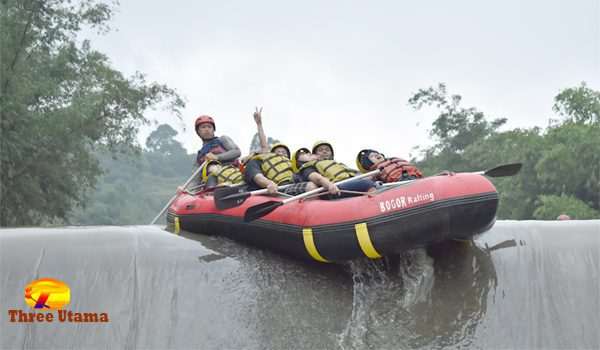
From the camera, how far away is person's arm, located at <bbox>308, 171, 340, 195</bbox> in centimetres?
538

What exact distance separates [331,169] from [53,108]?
41.8 feet

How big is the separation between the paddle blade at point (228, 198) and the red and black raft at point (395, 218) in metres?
0.69

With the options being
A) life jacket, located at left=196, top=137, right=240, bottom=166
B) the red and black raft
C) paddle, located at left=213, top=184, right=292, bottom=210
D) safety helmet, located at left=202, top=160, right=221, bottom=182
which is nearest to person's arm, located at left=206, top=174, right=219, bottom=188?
safety helmet, located at left=202, top=160, right=221, bottom=182

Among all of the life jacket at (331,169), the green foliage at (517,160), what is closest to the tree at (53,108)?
the life jacket at (331,169)

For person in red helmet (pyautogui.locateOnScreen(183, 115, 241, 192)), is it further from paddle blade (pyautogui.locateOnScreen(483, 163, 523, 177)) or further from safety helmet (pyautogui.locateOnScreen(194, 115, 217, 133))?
paddle blade (pyautogui.locateOnScreen(483, 163, 523, 177))

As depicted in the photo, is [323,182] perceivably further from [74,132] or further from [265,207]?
[74,132]

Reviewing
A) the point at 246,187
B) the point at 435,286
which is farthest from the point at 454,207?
the point at 246,187

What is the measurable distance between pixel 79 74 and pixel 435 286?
1446cm

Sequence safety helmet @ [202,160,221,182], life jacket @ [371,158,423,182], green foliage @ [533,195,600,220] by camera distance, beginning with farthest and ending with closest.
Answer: green foliage @ [533,195,600,220]
safety helmet @ [202,160,221,182]
life jacket @ [371,158,423,182]

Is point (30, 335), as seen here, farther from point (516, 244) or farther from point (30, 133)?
point (30, 133)

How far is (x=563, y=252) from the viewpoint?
5.54 metres

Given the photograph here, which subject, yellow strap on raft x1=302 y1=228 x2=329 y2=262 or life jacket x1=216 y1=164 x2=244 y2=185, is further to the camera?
life jacket x1=216 y1=164 x2=244 y2=185

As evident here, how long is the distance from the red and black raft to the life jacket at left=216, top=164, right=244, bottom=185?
1.76m

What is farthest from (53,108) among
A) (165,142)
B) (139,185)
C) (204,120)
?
(165,142)
